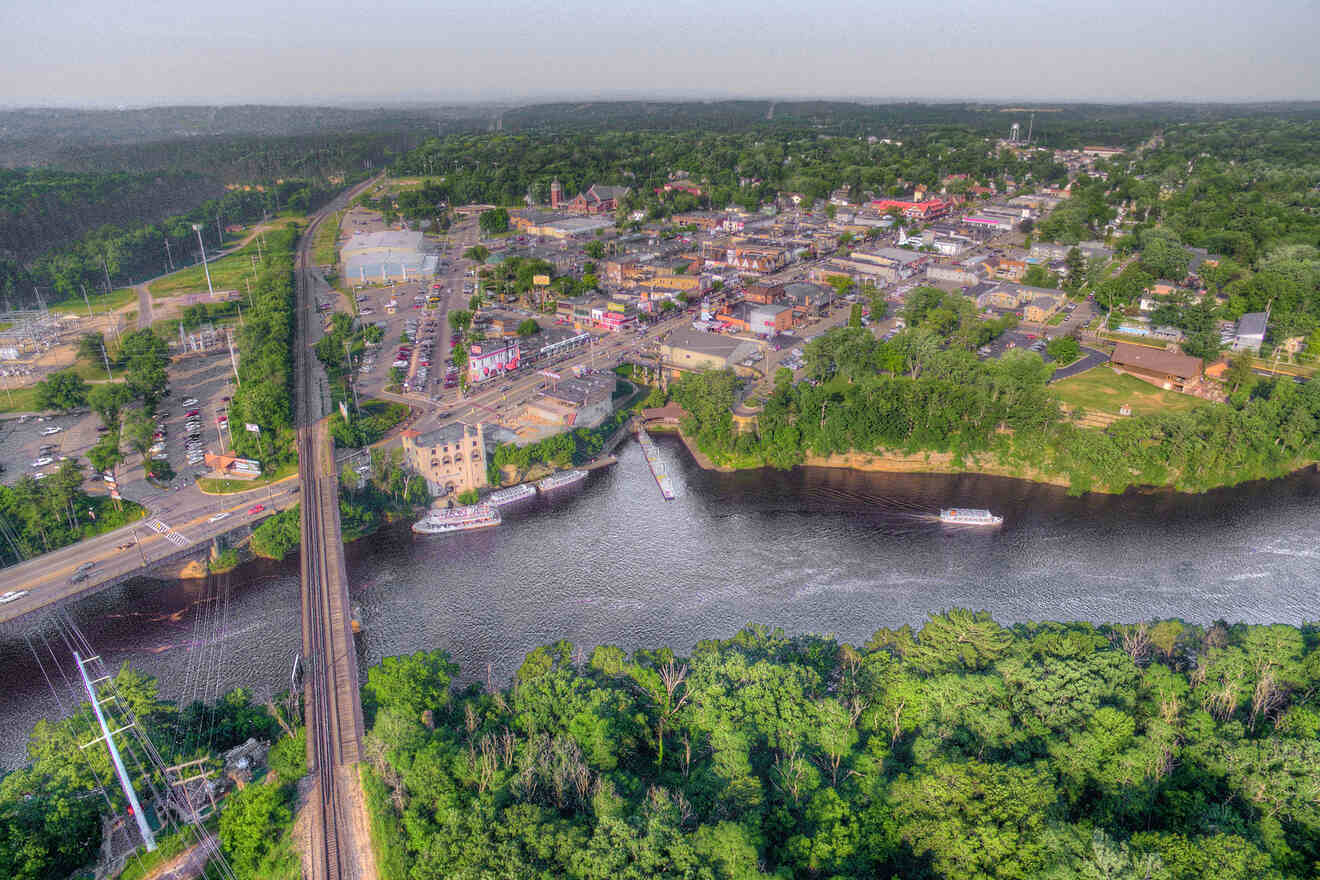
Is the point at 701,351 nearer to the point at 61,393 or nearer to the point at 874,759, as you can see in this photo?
the point at 874,759

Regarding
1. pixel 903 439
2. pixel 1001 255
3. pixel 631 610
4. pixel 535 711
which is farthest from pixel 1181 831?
pixel 1001 255

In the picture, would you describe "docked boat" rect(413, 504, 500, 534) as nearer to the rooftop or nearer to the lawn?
the lawn

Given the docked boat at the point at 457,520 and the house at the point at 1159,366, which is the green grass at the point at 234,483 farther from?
the house at the point at 1159,366

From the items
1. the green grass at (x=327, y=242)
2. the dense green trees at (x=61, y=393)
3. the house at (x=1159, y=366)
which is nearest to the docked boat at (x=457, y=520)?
the dense green trees at (x=61, y=393)

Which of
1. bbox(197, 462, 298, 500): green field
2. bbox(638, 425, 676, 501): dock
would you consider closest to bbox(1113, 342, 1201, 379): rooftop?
bbox(638, 425, 676, 501): dock

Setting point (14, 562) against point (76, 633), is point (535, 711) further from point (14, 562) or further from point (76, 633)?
point (14, 562)

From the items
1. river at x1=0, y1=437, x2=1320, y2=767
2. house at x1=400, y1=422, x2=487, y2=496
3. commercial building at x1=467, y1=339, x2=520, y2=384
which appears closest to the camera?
river at x1=0, y1=437, x2=1320, y2=767

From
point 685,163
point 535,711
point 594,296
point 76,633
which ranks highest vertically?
point 685,163

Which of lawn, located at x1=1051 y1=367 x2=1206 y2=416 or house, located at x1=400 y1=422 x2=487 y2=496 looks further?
lawn, located at x1=1051 y1=367 x2=1206 y2=416
